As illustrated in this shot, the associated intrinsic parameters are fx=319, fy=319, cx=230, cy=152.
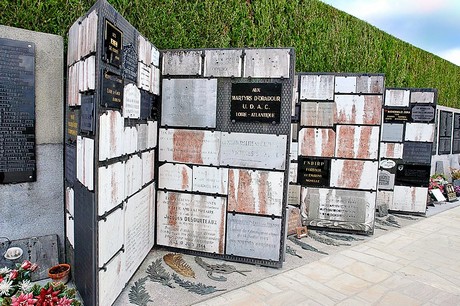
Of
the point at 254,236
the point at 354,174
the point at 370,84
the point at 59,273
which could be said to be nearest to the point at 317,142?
the point at 354,174

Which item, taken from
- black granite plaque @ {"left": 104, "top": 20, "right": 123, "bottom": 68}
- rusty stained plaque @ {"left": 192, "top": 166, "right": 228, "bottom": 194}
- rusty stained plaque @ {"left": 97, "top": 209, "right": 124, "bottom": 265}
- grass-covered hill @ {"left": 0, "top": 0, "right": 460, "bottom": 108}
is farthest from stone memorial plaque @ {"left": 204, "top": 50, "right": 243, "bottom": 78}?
rusty stained plaque @ {"left": 97, "top": 209, "right": 124, "bottom": 265}

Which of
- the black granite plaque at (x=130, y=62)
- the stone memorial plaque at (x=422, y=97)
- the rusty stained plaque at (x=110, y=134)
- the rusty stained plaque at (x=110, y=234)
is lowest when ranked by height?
the rusty stained plaque at (x=110, y=234)

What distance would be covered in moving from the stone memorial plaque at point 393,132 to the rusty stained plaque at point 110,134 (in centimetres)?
605

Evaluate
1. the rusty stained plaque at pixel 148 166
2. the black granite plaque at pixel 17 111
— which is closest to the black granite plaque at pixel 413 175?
the rusty stained plaque at pixel 148 166

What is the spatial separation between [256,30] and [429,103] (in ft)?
13.4

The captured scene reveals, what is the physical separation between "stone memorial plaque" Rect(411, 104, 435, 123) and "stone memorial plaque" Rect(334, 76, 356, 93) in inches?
95.1

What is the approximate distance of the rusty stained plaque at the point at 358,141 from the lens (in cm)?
557

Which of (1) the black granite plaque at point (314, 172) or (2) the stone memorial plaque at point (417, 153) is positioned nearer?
(1) the black granite plaque at point (314, 172)

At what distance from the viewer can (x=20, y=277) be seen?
115 inches

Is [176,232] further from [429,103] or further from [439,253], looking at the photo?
[429,103]

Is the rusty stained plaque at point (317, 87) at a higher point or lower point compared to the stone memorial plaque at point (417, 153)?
higher

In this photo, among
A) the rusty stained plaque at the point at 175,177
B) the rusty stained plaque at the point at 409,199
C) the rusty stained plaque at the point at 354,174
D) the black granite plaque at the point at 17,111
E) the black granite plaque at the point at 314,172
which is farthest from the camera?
the rusty stained plaque at the point at 409,199

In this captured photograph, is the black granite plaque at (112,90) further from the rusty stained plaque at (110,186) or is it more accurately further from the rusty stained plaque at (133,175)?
the rusty stained plaque at (133,175)

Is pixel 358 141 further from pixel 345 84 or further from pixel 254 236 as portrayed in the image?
pixel 254 236
